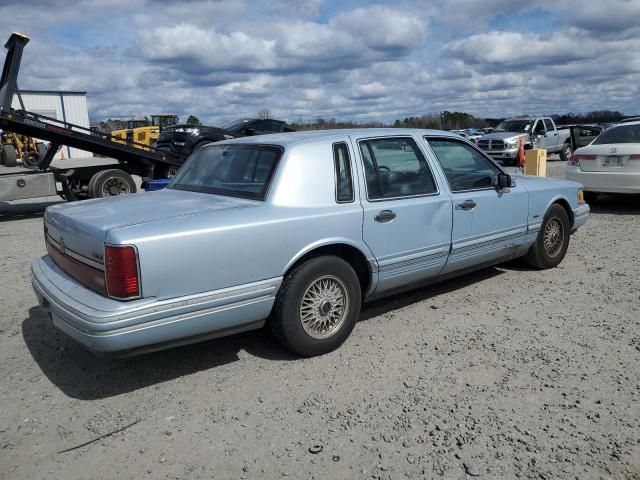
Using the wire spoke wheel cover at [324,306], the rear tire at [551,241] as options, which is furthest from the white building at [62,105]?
the wire spoke wheel cover at [324,306]

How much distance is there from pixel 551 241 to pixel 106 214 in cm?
456

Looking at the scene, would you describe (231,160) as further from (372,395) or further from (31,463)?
(31,463)

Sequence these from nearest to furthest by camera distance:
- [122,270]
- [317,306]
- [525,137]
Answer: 1. [122,270]
2. [317,306]
3. [525,137]

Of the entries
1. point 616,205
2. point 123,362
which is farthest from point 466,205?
point 616,205

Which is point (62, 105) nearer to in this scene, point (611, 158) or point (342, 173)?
point (611, 158)

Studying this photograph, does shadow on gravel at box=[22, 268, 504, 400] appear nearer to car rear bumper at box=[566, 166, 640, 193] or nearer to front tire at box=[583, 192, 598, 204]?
car rear bumper at box=[566, 166, 640, 193]

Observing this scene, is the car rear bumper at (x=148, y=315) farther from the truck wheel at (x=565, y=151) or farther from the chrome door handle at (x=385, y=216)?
the truck wheel at (x=565, y=151)

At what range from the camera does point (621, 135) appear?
32.3 ft

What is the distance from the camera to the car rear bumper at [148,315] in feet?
10.2

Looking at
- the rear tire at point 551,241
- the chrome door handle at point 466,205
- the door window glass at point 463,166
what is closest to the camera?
the chrome door handle at point 466,205

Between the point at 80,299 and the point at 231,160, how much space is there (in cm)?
165

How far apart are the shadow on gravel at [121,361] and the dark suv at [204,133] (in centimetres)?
1054

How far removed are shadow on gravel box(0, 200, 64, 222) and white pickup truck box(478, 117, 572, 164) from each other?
13537mm

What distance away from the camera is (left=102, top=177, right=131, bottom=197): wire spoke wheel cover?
1117 cm
